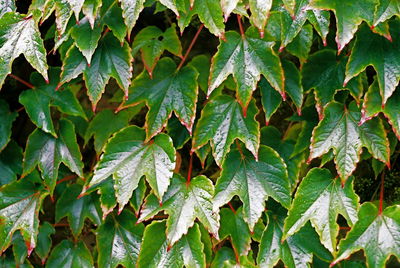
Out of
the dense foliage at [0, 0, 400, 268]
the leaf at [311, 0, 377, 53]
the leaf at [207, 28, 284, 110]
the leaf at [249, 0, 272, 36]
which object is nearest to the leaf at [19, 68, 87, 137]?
the dense foliage at [0, 0, 400, 268]

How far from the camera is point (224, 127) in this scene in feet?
3.67

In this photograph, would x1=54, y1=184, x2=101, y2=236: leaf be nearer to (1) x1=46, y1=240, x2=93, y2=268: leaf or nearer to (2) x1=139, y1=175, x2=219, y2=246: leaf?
(1) x1=46, y1=240, x2=93, y2=268: leaf

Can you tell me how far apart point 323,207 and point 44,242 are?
75cm

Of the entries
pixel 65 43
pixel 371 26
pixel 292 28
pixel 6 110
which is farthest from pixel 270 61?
pixel 6 110

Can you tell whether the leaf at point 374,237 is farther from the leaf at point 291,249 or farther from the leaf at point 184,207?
the leaf at point 184,207

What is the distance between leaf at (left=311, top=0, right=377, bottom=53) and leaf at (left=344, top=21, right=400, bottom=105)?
0.08 m

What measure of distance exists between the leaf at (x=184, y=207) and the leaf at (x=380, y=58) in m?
0.40

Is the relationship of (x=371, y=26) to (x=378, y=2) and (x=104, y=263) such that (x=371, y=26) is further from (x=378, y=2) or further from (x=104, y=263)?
(x=104, y=263)

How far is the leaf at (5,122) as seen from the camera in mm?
1283

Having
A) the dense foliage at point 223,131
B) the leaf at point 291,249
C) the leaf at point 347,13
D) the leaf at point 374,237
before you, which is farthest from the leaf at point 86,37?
the leaf at point 374,237

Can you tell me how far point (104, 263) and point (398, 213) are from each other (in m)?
0.71

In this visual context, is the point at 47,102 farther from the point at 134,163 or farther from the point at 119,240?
the point at 119,240

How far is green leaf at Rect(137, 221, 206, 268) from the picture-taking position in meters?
1.13

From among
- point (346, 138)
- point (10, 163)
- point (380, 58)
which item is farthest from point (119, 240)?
point (380, 58)
